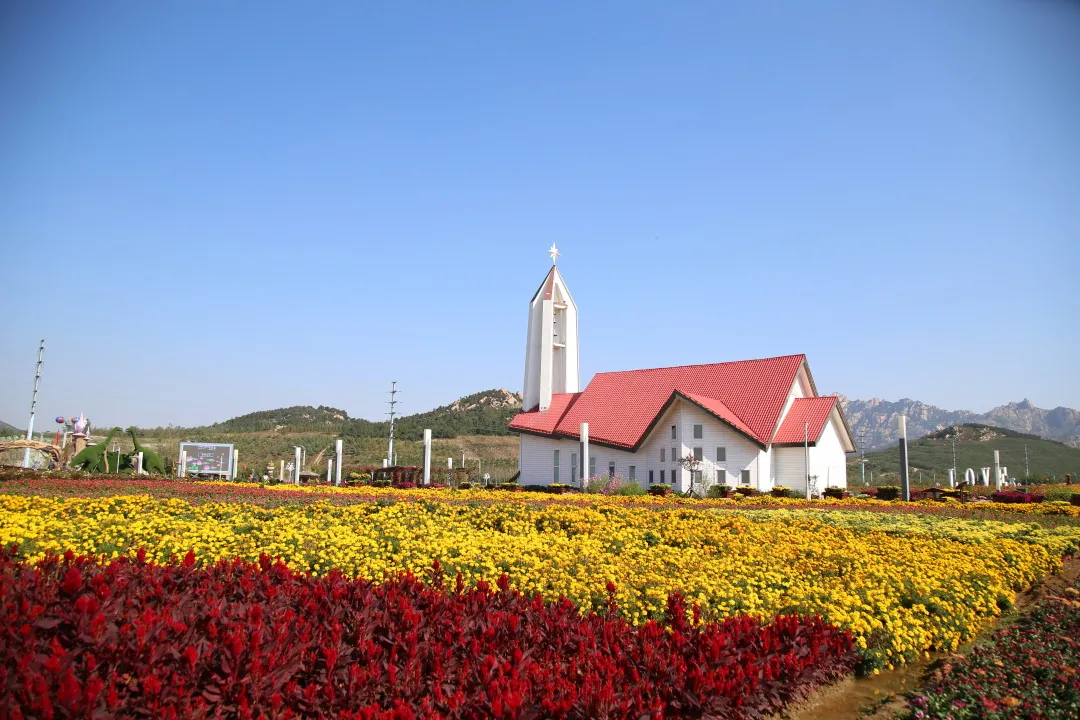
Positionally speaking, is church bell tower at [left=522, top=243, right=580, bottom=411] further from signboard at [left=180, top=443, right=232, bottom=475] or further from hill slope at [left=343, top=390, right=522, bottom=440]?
hill slope at [left=343, top=390, right=522, bottom=440]

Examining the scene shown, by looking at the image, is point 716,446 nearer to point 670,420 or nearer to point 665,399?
point 670,420

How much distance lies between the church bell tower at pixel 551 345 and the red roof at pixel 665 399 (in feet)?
3.11

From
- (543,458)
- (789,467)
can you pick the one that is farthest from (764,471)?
(543,458)

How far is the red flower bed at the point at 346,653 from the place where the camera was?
10.8ft

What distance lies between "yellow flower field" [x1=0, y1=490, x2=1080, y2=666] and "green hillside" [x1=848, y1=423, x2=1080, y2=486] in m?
53.6

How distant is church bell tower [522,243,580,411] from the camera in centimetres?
3638

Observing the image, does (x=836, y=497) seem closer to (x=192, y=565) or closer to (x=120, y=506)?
(x=120, y=506)

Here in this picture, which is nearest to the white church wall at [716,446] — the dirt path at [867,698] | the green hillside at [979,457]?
the dirt path at [867,698]

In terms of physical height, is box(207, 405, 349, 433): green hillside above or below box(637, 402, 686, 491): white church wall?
above

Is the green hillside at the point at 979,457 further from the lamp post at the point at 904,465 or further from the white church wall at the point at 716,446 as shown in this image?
the lamp post at the point at 904,465

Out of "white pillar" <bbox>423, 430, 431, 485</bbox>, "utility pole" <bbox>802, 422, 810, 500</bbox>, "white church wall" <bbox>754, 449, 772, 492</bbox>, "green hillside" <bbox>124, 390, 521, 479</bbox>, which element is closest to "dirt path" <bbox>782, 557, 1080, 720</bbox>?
"utility pole" <bbox>802, 422, 810, 500</bbox>

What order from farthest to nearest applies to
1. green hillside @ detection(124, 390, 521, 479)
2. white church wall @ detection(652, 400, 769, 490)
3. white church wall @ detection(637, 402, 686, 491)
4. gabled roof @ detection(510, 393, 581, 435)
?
1. green hillside @ detection(124, 390, 521, 479)
2. gabled roof @ detection(510, 393, 581, 435)
3. white church wall @ detection(637, 402, 686, 491)
4. white church wall @ detection(652, 400, 769, 490)

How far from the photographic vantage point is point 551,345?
120 feet

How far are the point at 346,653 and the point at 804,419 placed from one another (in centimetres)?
2838
